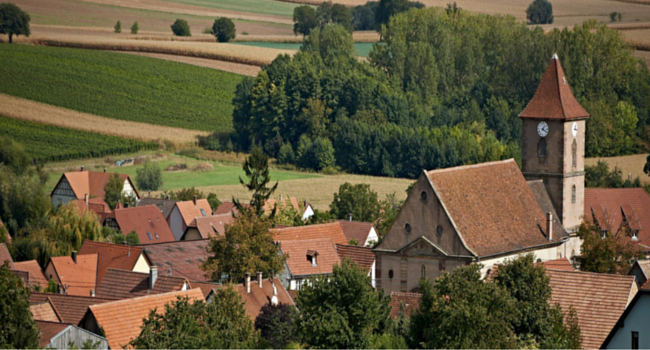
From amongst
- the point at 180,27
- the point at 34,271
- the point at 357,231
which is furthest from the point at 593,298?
the point at 180,27

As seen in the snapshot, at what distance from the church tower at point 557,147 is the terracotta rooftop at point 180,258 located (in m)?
19.3

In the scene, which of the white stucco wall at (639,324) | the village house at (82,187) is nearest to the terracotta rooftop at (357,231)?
the village house at (82,187)

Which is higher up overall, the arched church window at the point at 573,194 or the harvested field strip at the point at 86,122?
the harvested field strip at the point at 86,122

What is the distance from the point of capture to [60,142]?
453ft

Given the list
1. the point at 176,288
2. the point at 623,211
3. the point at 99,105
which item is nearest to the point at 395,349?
the point at 176,288

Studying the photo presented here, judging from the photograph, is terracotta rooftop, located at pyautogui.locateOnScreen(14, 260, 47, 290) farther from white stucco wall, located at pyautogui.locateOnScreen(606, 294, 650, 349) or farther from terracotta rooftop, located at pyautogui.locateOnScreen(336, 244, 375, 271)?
white stucco wall, located at pyautogui.locateOnScreen(606, 294, 650, 349)

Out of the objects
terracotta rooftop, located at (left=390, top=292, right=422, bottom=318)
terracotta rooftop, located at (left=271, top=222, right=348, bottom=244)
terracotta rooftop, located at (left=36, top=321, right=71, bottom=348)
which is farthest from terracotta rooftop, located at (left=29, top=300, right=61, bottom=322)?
terracotta rooftop, located at (left=271, top=222, right=348, bottom=244)

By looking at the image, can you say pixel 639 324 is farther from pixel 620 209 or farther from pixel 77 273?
pixel 620 209

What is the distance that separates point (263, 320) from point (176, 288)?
4.12 m

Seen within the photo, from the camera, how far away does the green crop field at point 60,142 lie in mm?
134625

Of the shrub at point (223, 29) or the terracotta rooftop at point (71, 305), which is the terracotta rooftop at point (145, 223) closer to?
the terracotta rooftop at point (71, 305)

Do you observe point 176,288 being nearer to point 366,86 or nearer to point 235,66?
point 366,86

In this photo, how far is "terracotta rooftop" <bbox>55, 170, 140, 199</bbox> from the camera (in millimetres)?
120625

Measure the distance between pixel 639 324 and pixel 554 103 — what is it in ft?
106
